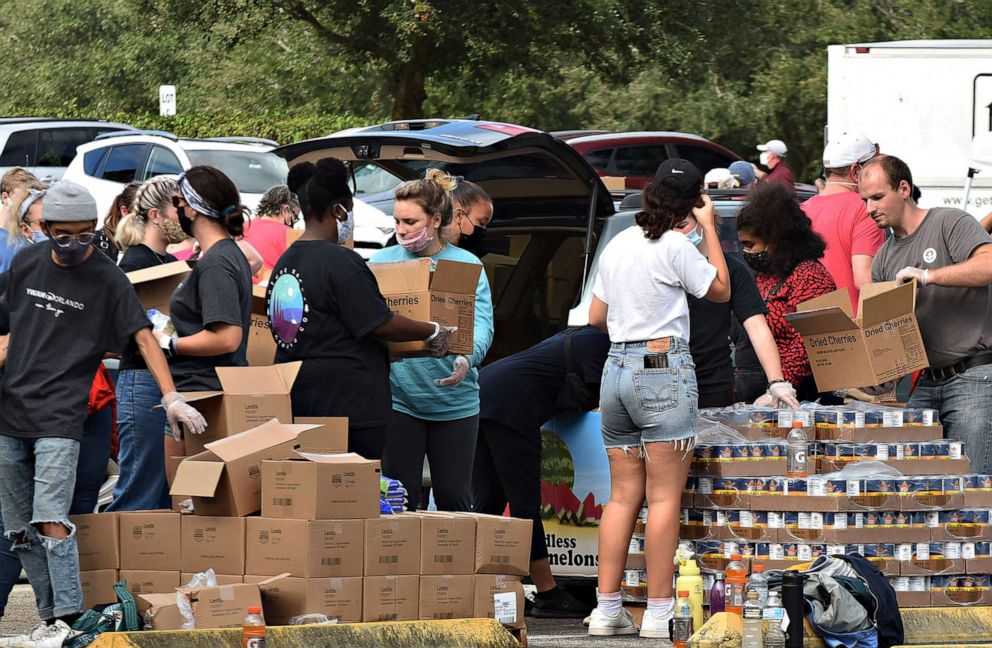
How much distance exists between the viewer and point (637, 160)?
19531 millimetres

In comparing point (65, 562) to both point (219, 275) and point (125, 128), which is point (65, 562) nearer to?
point (219, 275)

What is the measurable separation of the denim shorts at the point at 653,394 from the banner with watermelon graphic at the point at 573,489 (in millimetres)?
724

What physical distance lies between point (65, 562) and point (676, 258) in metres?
2.76

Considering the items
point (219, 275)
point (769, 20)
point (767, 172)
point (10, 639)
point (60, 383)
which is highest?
point (769, 20)

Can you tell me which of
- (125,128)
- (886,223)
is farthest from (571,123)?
(886,223)

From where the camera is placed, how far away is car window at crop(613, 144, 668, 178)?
63.6 ft

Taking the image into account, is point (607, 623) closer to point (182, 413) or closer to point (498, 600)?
point (498, 600)

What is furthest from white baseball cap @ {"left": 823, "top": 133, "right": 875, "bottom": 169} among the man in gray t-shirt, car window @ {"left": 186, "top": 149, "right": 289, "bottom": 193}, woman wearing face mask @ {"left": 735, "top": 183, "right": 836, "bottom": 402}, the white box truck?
car window @ {"left": 186, "top": 149, "right": 289, "bottom": 193}

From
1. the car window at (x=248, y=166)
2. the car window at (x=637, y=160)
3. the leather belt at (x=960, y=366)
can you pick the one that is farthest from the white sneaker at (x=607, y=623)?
the car window at (x=637, y=160)

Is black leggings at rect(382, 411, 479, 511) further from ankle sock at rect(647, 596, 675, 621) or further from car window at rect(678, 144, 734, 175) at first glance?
car window at rect(678, 144, 734, 175)

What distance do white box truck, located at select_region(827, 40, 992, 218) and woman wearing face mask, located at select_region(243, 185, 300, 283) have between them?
7214 millimetres

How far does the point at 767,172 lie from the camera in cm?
1556

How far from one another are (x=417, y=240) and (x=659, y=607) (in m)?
1.93

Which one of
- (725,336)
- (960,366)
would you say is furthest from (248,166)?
(960,366)
